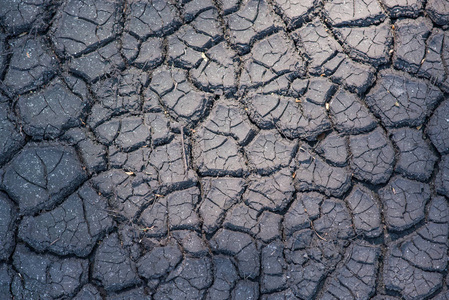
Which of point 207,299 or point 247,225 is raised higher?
point 247,225

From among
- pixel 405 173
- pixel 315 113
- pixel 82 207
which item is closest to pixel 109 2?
pixel 82 207

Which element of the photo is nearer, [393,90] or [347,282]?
[347,282]

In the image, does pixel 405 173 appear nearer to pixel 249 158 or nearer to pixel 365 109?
pixel 365 109

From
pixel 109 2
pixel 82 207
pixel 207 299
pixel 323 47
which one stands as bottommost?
pixel 207 299

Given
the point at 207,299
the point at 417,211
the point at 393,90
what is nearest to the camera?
the point at 207,299

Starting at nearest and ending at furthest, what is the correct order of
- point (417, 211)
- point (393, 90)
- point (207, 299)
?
point (207, 299)
point (417, 211)
point (393, 90)

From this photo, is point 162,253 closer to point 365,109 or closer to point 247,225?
point 247,225
